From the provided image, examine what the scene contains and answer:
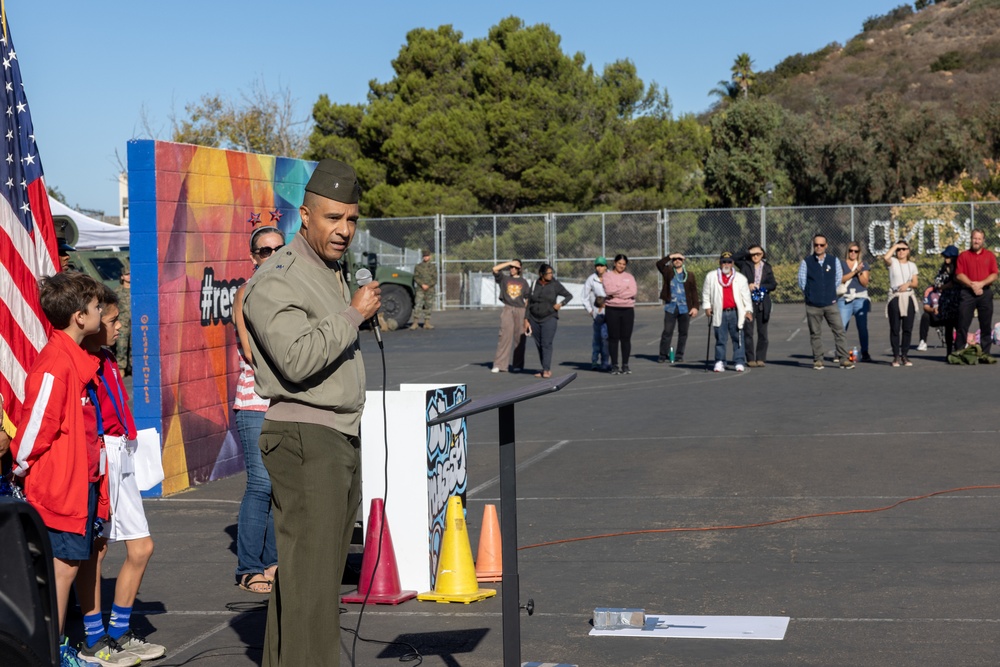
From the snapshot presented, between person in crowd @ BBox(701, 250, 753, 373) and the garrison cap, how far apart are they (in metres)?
14.3

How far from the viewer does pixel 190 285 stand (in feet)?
33.2

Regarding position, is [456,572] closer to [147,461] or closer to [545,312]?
[147,461]

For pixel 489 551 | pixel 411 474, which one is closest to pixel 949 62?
pixel 489 551

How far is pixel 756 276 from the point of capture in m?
19.1

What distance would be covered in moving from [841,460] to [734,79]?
7213 cm

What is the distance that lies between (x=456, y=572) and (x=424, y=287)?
22484 millimetres

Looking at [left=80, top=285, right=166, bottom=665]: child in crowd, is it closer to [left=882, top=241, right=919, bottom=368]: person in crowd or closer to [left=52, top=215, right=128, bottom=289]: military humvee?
[left=882, top=241, right=919, bottom=368]: person in crowd

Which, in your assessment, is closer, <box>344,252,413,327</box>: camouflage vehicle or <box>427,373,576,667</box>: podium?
<box>427,373,576,667</box>: podium

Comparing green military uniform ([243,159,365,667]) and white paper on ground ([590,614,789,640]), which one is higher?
green military uniform ([243,159,365,667])

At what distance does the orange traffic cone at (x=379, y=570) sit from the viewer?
6.82 m

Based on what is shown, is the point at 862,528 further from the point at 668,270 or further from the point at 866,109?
the point at 866,109

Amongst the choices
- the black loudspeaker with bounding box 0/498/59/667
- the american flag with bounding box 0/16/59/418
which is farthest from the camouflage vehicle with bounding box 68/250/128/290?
the black loudspeaker with bounding box 0/498/59/667

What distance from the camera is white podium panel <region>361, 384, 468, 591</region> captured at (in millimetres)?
7105

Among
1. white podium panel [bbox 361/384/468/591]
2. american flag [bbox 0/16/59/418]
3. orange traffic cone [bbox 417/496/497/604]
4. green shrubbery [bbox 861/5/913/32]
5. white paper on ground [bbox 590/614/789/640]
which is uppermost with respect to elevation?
green shrubbery [bbox 861/5/913/32]
